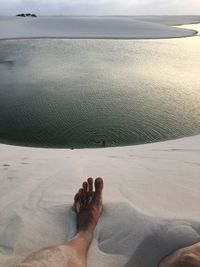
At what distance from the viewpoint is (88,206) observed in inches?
128

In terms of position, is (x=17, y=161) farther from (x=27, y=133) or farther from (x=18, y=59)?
(x=18, y=59)

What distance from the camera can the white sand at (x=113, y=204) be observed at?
9.07 feet

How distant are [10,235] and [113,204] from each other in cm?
95

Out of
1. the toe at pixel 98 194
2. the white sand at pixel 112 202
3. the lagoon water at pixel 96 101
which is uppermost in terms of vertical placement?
the toe at pixel 98 194

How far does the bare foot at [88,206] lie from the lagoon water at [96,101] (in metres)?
3.48

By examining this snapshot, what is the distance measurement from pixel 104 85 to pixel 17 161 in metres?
7.00

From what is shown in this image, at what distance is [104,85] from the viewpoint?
1162cm

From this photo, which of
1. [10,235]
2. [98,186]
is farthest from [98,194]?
[10,235]

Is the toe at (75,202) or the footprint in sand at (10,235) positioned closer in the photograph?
the footprint in sand at (10,235)

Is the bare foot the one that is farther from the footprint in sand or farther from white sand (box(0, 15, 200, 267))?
the footprint in sand

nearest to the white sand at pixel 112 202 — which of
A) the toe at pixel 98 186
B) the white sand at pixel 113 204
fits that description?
the white sand at pixel 113 204

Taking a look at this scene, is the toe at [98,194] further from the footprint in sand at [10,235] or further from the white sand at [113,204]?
the footprint in sand at [10,235]

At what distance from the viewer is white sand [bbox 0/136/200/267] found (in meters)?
2.76

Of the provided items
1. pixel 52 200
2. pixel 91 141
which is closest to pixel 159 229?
pixel 52 200
